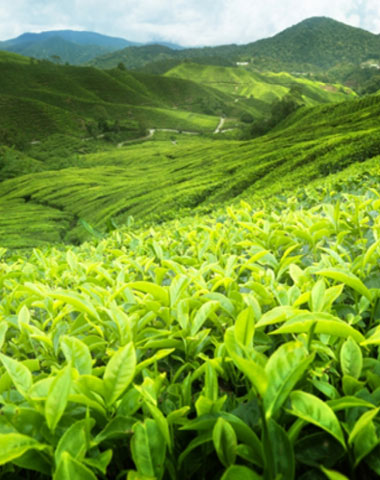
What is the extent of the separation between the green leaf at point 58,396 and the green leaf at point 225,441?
16.8 inches

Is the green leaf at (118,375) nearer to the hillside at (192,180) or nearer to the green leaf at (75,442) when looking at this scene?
the green leaf at (75,442)

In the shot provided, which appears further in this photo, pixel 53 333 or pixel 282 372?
pixel 53 333

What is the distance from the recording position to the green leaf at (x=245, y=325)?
1054mm

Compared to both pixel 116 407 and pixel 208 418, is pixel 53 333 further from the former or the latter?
pixel 208 418

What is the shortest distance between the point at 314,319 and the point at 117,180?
58.7 meters

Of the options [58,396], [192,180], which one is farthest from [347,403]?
[192,180]

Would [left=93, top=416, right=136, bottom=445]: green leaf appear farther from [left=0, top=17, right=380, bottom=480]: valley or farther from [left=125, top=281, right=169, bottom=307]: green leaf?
[left=125, top=281, right=169, bottom=307]: green leaf

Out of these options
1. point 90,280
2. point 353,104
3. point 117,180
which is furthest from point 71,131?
point 90,280

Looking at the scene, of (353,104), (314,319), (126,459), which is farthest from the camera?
(353,104)

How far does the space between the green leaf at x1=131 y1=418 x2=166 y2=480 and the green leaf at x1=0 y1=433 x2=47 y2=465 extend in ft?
0.82

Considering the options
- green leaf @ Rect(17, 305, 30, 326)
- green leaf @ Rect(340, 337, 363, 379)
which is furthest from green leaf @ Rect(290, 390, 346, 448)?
green leaf @ Rect(17, 305, 30, 326)

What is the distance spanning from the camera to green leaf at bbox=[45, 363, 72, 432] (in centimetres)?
99

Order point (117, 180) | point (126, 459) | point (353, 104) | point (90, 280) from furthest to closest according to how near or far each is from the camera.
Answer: point (117, 180), point (353, 104), point (90, 280), point (126, 459)

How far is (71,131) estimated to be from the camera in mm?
113688
